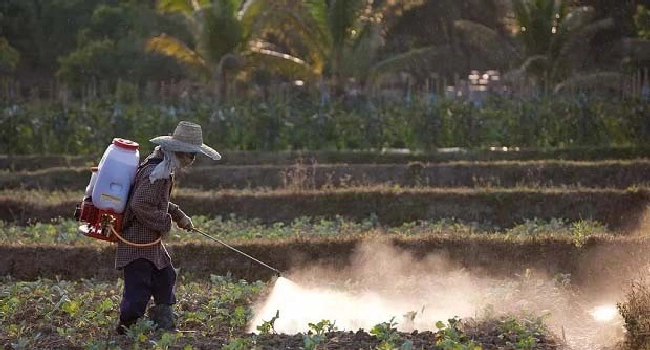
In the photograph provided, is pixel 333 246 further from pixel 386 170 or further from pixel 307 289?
pixel 386 170

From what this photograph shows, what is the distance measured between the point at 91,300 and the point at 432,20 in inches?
1242

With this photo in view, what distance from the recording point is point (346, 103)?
27734 millimetres

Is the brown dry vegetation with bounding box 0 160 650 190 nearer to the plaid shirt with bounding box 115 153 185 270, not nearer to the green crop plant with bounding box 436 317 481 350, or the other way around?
the plaid shirt with bounding box 115 153 185 270

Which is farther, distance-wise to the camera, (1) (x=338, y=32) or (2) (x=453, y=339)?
(1) (x=338, y=32)

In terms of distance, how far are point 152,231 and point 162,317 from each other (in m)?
0.61

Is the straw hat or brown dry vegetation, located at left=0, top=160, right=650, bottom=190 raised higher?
the straw hat

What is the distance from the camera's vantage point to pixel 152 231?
28.3ft

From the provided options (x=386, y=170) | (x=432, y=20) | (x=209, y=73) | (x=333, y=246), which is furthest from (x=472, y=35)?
(x=333, y=246)

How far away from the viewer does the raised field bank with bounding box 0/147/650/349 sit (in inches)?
324

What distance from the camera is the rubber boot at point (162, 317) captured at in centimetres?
853

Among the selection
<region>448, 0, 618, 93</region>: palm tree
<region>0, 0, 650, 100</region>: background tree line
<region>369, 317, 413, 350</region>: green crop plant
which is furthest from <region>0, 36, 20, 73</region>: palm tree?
<region>369, 317, 413, 350</region>: green crop plant

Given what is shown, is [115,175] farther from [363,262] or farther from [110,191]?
[363,262]

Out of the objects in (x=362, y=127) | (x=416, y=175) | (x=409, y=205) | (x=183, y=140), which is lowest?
(x=416, y=175)

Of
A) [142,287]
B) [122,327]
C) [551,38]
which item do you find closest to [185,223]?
[142,287]
